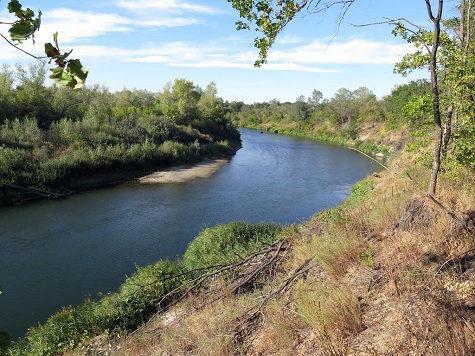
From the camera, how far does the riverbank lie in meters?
29.0

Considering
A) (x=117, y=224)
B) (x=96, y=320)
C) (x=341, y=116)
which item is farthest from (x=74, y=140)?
(x=341, y=116)

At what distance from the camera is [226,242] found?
12.3 metres

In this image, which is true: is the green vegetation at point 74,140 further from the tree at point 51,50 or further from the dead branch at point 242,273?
the tree at point 51,50

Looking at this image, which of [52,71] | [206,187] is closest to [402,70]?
[52,71]

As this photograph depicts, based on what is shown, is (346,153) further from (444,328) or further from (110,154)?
(444,328)

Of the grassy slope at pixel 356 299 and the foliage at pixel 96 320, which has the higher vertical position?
the grassy slope at pixel 356 299

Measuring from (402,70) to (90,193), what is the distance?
21.9 meters

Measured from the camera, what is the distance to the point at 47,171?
80.2ft

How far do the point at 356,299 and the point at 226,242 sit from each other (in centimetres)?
763

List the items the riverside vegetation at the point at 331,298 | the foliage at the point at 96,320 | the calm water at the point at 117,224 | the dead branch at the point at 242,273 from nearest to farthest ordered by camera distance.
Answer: the riverside vegetation at the point at 331,298
the dead branch at the point at 242,273
the foliage at the point at 96,320
the calm water at the point at 117,224

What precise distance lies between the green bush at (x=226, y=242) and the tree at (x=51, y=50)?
9.54 m

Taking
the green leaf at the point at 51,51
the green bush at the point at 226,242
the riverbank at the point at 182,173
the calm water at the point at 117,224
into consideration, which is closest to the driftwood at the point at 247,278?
the green bush at the point at 226,242

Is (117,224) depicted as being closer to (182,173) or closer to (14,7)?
(182,173)

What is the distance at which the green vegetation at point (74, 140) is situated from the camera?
24.3 m
